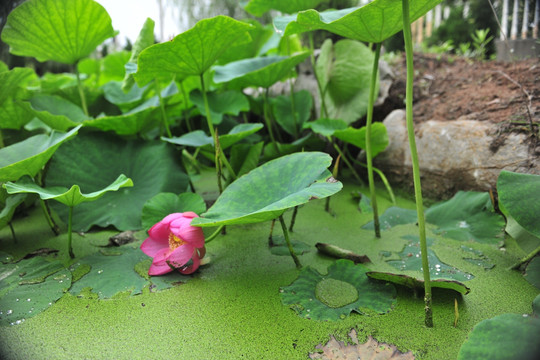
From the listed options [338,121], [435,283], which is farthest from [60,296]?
[338,121]

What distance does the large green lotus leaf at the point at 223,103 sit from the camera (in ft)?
5.84

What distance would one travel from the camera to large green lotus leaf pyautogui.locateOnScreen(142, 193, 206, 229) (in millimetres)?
1201

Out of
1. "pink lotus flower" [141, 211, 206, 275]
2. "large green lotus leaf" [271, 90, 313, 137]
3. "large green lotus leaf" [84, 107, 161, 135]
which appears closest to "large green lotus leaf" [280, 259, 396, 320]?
"pink lotus flower" [141, 211, 206, 275]

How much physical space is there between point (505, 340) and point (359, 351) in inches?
10.0

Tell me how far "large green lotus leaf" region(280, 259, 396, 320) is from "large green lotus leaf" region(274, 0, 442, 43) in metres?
0.61

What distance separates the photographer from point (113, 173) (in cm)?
145

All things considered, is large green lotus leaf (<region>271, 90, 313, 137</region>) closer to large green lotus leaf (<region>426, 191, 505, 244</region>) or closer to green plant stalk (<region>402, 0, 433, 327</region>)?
large green lotus leaf (<region>426, 191, 505, 244</region>)

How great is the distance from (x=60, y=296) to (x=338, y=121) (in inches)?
46.8

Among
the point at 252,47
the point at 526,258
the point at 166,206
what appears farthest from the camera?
the point at 252,47

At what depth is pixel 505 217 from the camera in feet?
3.83

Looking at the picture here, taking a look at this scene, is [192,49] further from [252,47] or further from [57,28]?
[252,47]

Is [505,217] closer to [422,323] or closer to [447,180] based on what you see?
[447,180]

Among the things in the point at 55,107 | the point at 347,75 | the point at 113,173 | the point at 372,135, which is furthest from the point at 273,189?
the point at 55,107

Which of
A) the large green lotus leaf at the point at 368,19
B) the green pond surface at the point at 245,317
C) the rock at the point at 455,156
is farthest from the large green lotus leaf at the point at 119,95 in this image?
the rock at the point at 455,156
